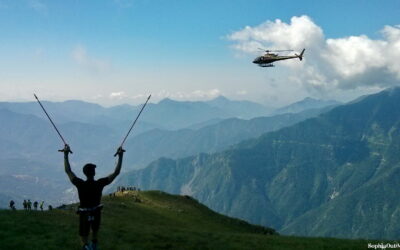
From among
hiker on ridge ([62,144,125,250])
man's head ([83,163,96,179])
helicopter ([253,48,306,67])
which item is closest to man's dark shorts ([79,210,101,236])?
hiker on ridge ([62,144,125,250])

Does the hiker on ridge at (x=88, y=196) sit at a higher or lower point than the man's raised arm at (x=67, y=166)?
lower

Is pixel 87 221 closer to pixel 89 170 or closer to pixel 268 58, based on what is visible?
pixel 89 170

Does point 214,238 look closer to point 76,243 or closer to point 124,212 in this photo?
point 76,243

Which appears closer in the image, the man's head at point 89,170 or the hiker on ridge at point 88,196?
the hiker on ridge at point 88,196

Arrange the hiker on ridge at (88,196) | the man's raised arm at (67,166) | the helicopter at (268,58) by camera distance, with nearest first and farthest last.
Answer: the hiker on ridge at (88,196) < the man's raised arm at (67,166) < the helicopter at (268,58)

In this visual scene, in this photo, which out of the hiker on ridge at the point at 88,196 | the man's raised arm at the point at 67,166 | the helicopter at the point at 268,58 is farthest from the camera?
the helicopter at the point at 268,58

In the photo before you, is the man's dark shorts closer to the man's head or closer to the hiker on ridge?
the hiker on ridge

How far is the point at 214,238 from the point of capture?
108 ft

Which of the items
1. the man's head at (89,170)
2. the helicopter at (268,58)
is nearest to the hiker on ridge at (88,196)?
the man's head at (89,170)

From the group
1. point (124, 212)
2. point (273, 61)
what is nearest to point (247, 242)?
point (124, 212)

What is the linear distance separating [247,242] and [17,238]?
17.0 meters

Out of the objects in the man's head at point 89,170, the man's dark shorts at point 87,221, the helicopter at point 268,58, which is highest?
the helicopter at point 268,58

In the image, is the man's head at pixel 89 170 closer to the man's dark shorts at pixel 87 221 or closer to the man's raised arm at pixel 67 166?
the man's raised arm at pixel 67 166

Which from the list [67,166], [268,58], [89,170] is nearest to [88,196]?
[89,170]
